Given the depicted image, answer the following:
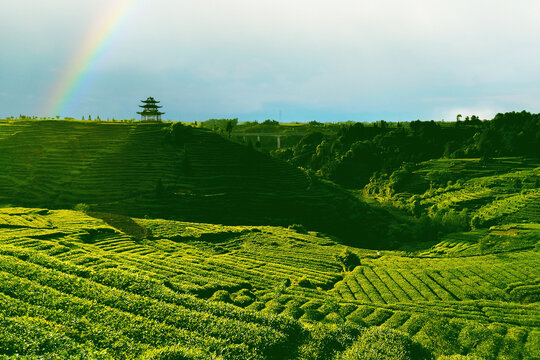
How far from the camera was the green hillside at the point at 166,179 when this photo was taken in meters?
112

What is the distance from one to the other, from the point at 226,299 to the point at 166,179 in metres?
91.4

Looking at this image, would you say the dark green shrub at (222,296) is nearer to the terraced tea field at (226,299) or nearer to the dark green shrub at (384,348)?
the terraced tea field at (226,299)

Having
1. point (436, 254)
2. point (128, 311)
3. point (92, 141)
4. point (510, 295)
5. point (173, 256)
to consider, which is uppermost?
point (92, 141)

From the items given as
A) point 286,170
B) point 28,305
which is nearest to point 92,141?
point 286,170

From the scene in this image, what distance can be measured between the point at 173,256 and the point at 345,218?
80.0 m

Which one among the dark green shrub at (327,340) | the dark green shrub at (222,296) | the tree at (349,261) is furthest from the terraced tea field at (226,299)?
the tree at (349,261)

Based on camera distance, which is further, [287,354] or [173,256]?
[173,256]

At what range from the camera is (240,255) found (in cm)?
6750

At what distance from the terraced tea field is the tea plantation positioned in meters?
0.19

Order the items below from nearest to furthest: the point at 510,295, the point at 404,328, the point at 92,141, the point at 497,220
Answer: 1. the point at 404,328
2. the point at 510,295
3. the point at 497,220
4. the point at 92,141

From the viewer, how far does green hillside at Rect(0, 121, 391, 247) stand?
112m

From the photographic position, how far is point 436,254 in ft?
292

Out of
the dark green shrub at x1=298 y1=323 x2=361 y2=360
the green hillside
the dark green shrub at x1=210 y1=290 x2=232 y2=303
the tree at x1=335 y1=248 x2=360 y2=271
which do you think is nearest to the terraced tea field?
the dark green shrub at x1=298 y1=323 x2=361 y2=360

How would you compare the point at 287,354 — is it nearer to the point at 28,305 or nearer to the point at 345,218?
the point at 28,305
